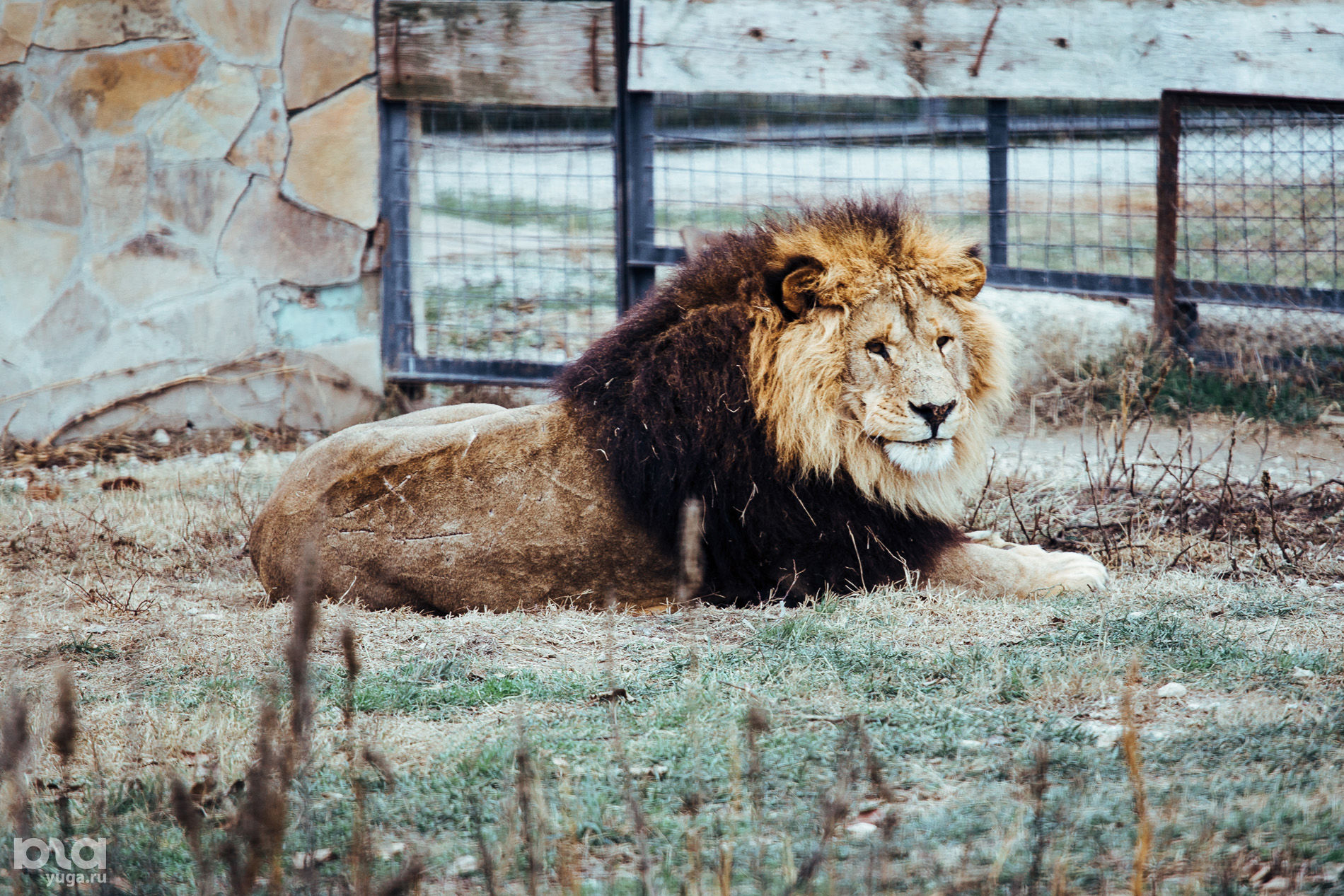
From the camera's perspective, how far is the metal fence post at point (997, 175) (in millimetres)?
7488

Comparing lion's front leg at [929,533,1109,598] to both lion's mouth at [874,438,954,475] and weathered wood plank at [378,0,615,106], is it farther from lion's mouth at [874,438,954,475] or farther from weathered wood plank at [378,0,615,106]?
weathered wood plank at [378,0,615,106]

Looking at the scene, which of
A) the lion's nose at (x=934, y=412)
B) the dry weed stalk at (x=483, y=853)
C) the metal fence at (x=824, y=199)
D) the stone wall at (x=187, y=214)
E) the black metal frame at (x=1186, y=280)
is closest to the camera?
the dry weed stalk at (x=483, y=853)

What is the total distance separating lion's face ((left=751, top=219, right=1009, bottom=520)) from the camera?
4.10 metres

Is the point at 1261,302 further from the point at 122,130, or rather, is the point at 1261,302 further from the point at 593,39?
the point at 122,130

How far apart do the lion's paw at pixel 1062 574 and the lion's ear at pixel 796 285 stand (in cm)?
125

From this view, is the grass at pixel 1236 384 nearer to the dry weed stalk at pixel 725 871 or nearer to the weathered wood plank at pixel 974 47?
the weathered wood plank at pixel 974 47

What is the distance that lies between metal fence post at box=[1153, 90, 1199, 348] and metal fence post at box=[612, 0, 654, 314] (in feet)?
9.62

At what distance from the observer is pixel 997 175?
7.62 m

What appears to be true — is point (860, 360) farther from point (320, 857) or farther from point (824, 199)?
point (320, 857)

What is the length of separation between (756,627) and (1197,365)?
452 centimetres

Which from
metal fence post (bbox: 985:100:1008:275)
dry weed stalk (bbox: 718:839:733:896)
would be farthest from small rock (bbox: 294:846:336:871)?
metal fence post (bbox: 985:100:1008:275)

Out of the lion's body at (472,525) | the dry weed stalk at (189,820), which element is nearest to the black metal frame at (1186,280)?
the lion's body at (472,525)

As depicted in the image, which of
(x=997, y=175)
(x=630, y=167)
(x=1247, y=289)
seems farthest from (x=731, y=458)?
(x=1247, y=289)

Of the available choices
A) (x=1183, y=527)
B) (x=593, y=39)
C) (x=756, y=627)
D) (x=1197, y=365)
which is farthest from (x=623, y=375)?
(x=1197, y=365)
